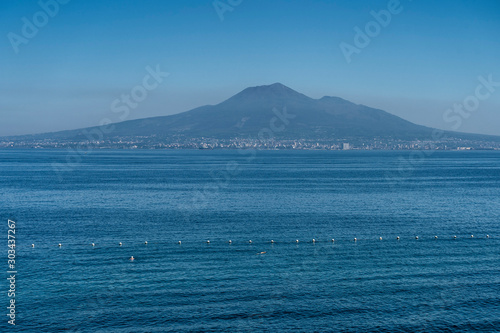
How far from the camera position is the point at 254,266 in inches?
1740

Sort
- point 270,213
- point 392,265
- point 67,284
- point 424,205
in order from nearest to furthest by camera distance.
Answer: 1. point 67,284
2. point 392,265
3. point 270,213
4. point 424,205

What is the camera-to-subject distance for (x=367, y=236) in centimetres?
5578

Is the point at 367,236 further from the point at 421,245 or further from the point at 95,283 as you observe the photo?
the point at 95,283

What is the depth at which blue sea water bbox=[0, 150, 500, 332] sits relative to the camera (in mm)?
33312

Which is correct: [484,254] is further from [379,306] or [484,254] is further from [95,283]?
[95,283]

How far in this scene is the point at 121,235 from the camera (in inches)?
2195

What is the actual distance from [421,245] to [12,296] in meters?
39.9

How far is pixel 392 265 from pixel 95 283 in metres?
26.7

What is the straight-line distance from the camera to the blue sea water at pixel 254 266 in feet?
109

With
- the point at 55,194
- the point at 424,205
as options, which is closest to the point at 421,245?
the point at 424,205

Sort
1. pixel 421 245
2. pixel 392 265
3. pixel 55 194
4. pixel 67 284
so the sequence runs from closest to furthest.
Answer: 1. pixel 67 284
2. pixel 392 265
3. pixel 421 245
4. pixel 55 194

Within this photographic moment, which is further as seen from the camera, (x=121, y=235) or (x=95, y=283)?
(x=121, y=235)

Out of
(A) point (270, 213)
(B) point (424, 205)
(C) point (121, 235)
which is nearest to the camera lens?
(C) point (121, 235)

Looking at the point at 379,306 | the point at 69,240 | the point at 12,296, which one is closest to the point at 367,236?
the point at 379,306
